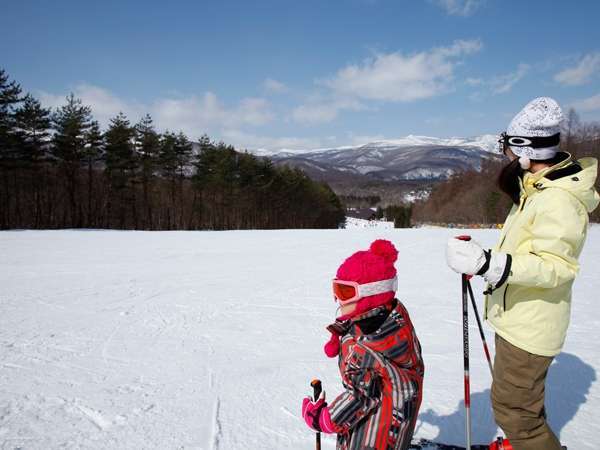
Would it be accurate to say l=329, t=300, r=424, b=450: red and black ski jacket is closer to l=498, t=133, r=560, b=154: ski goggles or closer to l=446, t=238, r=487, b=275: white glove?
l=446, t=238, r=487, b=275: white glove

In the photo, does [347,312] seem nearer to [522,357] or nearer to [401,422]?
[401,422]

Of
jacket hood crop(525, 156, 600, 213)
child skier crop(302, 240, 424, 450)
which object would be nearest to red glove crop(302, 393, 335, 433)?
child skier crop(302, 240, 424, 450)

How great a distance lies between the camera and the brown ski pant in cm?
187

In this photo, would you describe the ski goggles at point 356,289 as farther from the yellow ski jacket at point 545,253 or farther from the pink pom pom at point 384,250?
the yellow ski jacket at point 545,253

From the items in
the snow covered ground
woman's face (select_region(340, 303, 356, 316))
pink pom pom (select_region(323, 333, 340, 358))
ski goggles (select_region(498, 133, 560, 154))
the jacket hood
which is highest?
ski goggles (select_region(498, 133, 560, 154))

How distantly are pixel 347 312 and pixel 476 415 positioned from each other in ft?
6.75

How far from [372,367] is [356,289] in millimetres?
375

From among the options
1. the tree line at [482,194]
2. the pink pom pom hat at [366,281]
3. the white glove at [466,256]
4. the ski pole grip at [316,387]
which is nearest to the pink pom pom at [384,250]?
the pink pom pom hat at [366,281]

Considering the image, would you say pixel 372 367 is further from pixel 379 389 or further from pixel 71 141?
pixel 71 141

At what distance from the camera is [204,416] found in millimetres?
3020

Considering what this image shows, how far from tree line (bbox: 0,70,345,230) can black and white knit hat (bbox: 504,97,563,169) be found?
34345mm

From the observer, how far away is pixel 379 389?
1809mm

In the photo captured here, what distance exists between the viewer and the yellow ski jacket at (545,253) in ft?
5.55

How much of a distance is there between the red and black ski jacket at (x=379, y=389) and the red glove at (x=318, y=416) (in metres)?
0.03
